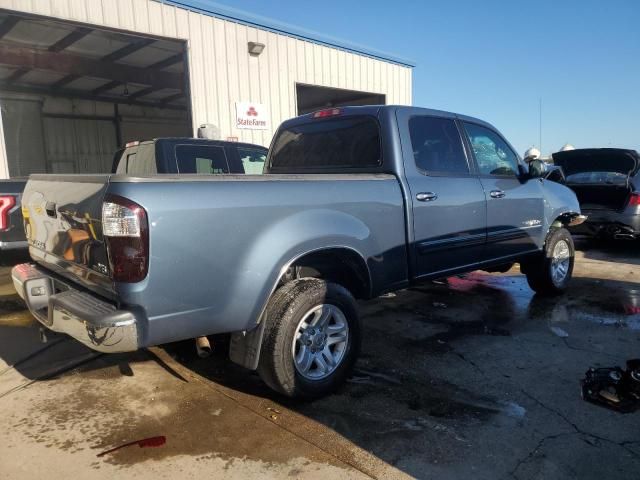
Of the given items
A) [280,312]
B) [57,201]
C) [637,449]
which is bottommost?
[637,449]

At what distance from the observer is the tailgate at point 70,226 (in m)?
2.58

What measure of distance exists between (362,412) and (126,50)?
1294cm

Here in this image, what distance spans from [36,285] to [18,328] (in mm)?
2024

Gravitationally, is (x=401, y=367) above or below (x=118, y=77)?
below

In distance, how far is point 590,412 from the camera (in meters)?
2.98

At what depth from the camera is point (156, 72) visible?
15.2 meters

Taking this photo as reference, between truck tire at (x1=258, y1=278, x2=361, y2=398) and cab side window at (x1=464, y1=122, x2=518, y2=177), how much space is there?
2.17 meters

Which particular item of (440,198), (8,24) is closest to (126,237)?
(440,198)

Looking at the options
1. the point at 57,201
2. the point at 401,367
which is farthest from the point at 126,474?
the point at 401,367

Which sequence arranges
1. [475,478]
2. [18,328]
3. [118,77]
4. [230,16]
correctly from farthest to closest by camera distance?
[118,77] < [230,16] < [18,328] < [475,478]

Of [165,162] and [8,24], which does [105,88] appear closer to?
[8,24]

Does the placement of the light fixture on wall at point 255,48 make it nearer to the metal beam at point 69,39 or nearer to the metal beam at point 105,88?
the metal beam at point 69,39

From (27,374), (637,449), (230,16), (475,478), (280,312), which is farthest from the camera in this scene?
(230,16)

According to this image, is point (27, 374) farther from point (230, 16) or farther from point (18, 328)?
point (230, 16)
